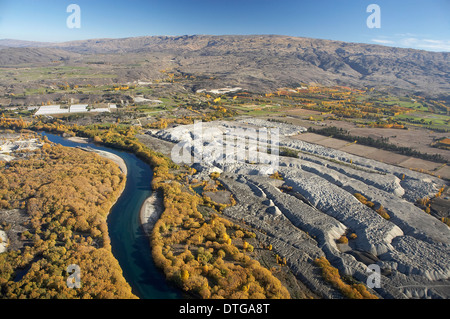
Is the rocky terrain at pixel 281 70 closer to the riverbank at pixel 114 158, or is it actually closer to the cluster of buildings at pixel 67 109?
the cluster of buildings at pixel 67 109

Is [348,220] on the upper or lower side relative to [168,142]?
lower

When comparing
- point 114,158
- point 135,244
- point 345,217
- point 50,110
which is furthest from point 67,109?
point 345,217

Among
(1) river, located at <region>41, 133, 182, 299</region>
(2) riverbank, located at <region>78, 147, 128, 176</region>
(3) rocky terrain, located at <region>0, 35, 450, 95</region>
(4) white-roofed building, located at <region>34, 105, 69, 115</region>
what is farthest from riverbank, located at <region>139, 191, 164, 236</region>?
(3) rocky terrain, located at <region>0, 35, 450, 95</region>

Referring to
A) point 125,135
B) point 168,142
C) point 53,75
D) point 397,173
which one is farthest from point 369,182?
point 53,75

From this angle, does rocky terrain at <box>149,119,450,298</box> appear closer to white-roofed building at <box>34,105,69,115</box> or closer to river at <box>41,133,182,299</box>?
river at <box>41,133,182,299</box>

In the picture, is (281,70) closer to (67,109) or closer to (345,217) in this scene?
(67,109)
